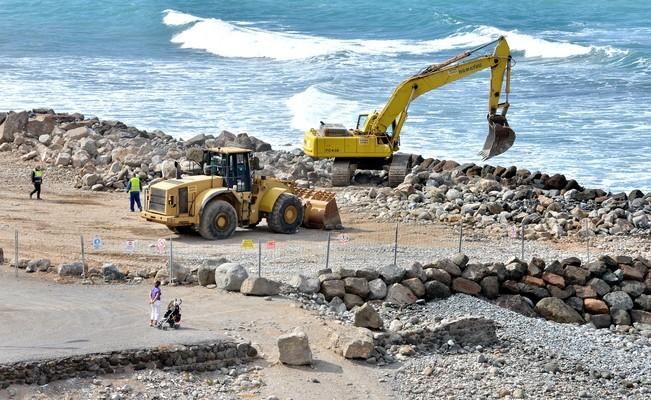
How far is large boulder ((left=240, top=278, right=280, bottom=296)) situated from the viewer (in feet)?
68.8

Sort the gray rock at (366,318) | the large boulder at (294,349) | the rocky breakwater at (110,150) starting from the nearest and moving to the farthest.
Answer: the large boulder at (294,349) → the gray rock at (366,318) → the rocky breakwater at (110,150)

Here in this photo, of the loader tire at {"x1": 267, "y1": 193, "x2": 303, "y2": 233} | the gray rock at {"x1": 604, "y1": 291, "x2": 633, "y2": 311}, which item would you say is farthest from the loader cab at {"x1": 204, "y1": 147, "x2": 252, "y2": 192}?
the gray rock at {"x1": 604, "y1": 291, "x2": 633, "y2": 311}

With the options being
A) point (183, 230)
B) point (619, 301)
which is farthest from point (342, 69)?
point (619, 301)

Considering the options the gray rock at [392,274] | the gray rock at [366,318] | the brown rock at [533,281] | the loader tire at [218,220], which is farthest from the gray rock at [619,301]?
the loader tire at [218,220]

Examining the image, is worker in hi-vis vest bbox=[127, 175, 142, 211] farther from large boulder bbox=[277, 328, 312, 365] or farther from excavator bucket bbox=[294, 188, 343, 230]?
large boulder bbox=[277, 328, 312, 365]

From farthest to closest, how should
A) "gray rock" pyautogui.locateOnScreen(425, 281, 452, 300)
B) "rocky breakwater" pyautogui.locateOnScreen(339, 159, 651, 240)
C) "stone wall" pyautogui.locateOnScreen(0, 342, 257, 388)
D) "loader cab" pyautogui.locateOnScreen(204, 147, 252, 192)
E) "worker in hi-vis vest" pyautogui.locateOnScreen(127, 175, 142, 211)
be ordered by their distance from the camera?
1. "worker in hi-vis vest" pyautogui.locateOnScreen(127, 175, 142, 211)
2. "rocky breakwater" pyautogui.locateOnScreen(339, 159, 651, 240)
3. "loader cab" pyautogui.locateOnScreen(204, 147, 252, 192)
4. "gray rock" pyautogui.locateOnScreen(425, 281, 452, 300)
5. "stone wall" pyautogui.locateOnScreen(0, 342, 257, 388)

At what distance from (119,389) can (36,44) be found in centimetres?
6106

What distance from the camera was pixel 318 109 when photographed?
4784cm

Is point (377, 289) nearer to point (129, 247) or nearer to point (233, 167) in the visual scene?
point (129, 247)

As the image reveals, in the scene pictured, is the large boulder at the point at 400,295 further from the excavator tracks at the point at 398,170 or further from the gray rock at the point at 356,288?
the excavator tracks at the point at 398,170

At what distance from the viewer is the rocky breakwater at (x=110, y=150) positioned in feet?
107

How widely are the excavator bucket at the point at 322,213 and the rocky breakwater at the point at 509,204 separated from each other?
68.6 inches

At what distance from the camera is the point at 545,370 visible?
18828 millimetres

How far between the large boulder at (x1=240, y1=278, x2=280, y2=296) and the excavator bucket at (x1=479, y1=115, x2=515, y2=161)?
12638 millimetres
